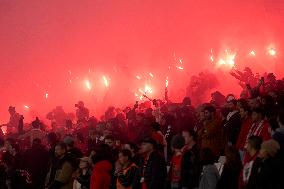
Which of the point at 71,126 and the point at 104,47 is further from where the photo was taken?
the point at 104,47

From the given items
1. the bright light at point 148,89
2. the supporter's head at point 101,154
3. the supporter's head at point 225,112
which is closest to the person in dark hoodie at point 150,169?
the supporter's head at point 101,154

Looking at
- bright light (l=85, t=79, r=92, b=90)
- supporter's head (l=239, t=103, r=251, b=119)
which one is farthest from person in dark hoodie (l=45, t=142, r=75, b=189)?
bright light (l=85, t=79, r=92, b=90)

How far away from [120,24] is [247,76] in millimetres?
11837

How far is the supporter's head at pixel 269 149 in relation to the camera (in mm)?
7688

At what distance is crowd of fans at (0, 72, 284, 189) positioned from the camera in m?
8.30

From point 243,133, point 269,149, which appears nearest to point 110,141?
point 243,133

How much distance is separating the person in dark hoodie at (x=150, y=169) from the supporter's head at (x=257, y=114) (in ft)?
6.36

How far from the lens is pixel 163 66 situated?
28250 mm

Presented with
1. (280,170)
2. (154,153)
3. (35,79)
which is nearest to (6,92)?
(35,79)

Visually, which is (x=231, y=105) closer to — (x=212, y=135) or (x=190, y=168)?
(x=212, y=135)

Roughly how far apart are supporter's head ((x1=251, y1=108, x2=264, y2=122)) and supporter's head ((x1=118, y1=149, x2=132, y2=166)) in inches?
94.6

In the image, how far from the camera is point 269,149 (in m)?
7.69

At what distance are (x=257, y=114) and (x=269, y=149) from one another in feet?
7.94

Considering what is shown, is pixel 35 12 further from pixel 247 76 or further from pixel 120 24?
pixel 247 76
